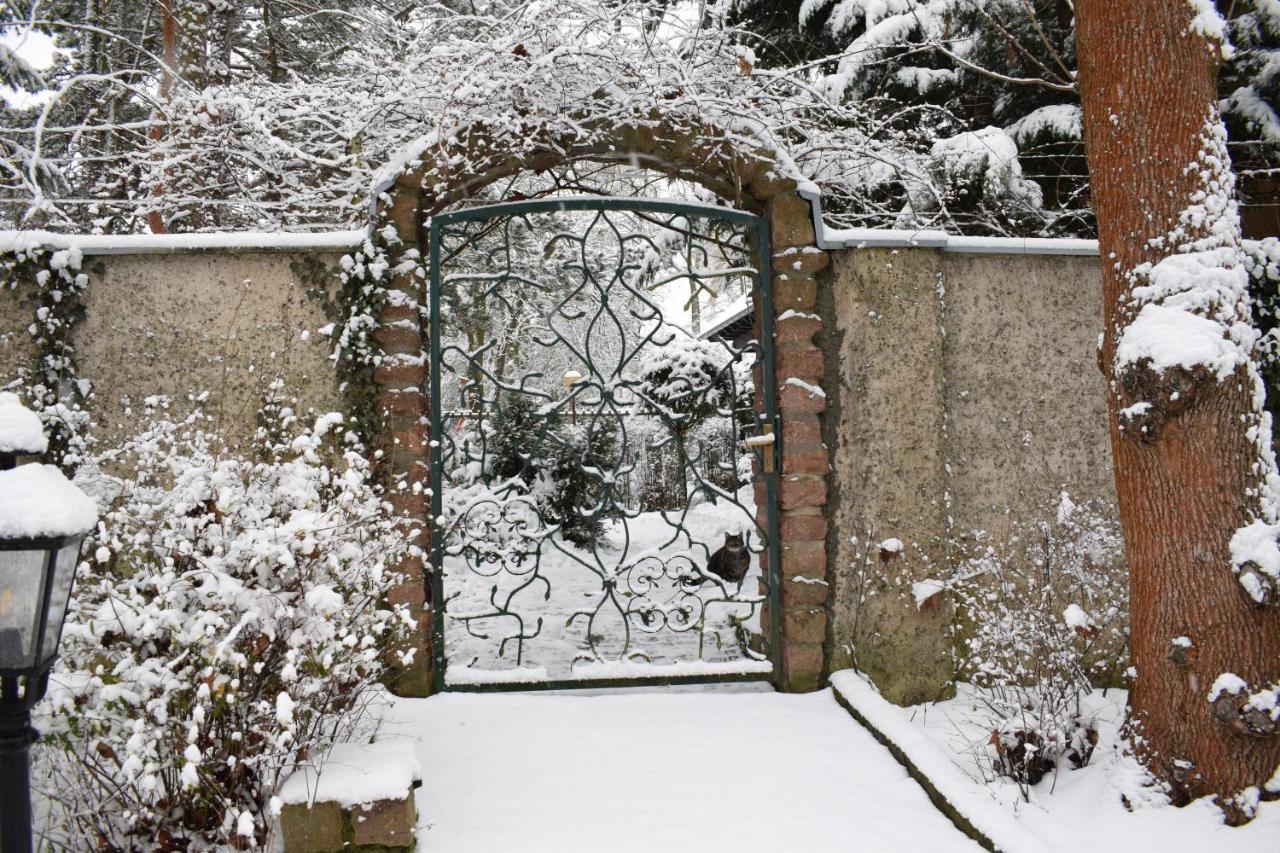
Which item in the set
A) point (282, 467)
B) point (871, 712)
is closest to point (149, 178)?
point (282, 467)

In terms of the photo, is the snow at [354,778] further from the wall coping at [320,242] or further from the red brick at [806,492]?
the wall coping at [320,242]

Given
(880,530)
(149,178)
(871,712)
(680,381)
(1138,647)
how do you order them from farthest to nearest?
(680,381), (149,178), (880,530), (871,712), (1138,647)

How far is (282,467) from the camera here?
2.47 meters

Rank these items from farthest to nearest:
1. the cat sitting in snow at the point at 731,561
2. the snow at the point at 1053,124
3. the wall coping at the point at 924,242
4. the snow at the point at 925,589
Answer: the cat sitting in snow at the point at 731,561, the snow at the point at 1053,124, the wall coping at the point at 924,242, the snow at the point at 925,589

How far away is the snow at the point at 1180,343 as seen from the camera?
2139mm

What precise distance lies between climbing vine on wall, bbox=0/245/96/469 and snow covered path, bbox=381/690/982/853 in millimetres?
1637

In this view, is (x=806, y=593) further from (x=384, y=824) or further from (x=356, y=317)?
(x=356, y=317)

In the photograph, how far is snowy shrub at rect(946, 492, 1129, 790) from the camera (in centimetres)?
256

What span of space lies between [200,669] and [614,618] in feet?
12.2

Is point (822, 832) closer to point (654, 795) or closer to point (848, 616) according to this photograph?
point (654, 795)

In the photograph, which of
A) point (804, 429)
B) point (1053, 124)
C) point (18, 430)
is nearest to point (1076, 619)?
point (804, 429)

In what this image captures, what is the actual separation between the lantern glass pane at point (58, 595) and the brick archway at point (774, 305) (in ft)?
6.21

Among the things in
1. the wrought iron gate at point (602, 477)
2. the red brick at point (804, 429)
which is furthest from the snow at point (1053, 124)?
the red brick at point (804, 429)

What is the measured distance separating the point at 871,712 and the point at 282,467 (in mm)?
2228
